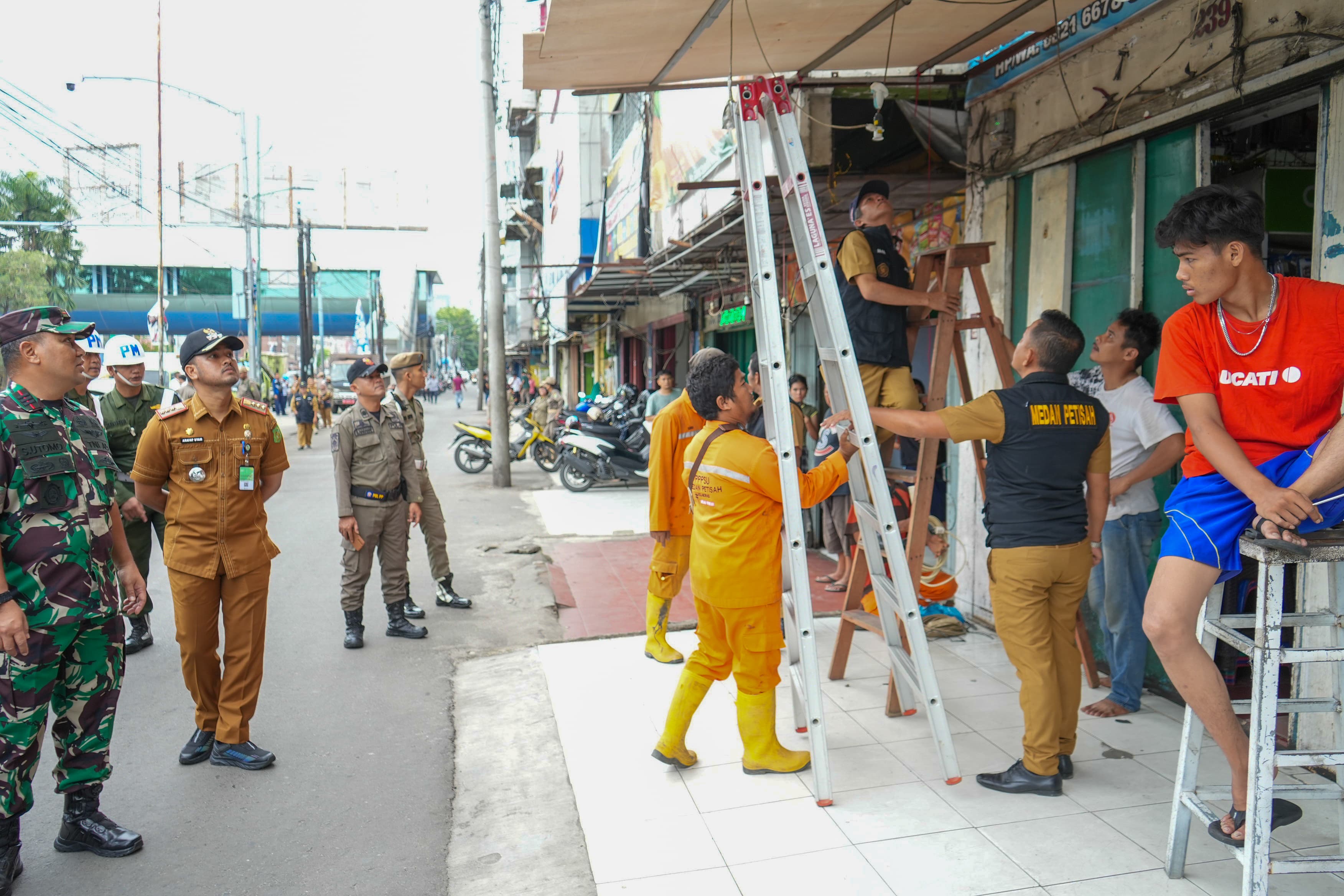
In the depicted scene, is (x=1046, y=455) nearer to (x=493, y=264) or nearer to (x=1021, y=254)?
(x=1021, y=254)

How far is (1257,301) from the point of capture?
264 cm

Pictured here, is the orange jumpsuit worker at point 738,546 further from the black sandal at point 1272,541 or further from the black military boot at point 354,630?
the black military boot at point 354,630

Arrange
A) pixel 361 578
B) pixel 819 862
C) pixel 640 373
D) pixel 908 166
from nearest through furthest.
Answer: pixel 819 862 → pixel 361 578 → pixel 908 166 → pixel 640 373

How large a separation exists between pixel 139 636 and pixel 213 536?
2.42 m

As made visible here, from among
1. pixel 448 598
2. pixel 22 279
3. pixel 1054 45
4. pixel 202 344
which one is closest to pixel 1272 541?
pixel 1054 45

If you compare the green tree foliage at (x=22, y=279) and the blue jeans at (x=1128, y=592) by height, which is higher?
the green tree foliage at (x=22, y=279)

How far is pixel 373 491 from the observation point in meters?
5.96

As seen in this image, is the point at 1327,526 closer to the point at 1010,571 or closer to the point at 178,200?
the point at 1010,571

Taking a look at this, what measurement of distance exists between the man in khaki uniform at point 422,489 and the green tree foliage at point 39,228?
12.2m

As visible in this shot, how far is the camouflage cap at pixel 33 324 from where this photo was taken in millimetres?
3145

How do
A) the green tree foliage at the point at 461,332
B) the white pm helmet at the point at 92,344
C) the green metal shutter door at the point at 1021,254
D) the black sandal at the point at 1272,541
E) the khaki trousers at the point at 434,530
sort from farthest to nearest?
1. the green tree foliage at the point at 461,332
2. the khaki trousers at the point at 434,530
3. the green metal shutter door at the point at 1021,254
4. the white pm helmet at the point at 92,344
5. the black sandal at the point at 1272,541

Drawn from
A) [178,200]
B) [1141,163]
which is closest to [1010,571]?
[1141,163]

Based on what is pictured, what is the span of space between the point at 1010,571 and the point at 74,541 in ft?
11.6

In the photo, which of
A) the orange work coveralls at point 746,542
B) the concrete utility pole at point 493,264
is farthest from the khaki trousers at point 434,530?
the concrete utility pole at point 493,264
